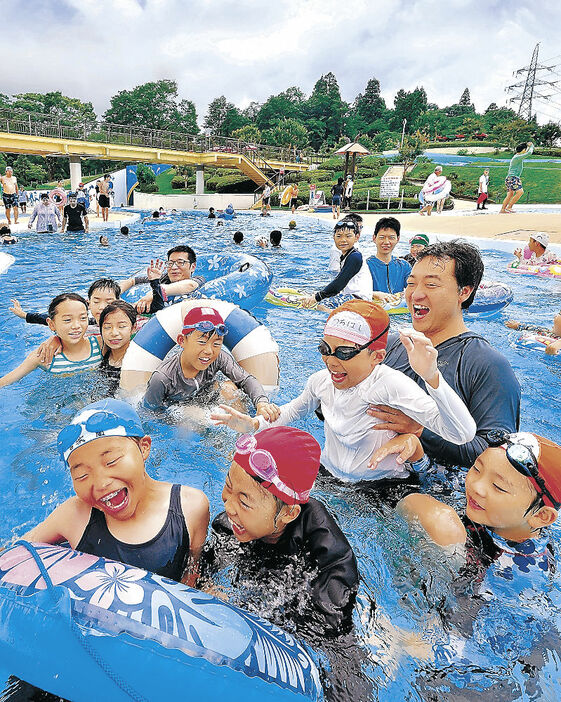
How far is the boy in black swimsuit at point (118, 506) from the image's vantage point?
1910 millimetres

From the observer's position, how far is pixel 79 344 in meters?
4.69

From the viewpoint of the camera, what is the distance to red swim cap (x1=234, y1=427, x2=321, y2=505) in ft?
6.37

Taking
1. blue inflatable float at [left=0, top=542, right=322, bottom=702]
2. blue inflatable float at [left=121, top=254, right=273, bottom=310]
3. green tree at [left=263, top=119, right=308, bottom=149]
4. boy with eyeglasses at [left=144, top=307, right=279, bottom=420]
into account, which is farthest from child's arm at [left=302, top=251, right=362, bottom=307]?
green tree at [left=263, top=119, right=308, bottom=149]

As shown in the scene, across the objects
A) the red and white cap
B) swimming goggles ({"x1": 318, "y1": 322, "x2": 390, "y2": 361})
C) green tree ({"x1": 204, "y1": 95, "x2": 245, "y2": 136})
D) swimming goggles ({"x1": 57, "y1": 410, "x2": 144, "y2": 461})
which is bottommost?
swimming goggles ({"x1": 57, "y1": 410, "x2": 144, "y2": 461})

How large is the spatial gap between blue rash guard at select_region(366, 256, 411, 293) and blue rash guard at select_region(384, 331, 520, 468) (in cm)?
362

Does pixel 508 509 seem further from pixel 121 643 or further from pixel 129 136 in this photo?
pixel 129 136

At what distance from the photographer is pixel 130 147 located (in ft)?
95.6

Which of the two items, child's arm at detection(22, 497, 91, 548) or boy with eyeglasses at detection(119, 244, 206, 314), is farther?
boy with eyeglasses at detection(119, 244, 206, 314)

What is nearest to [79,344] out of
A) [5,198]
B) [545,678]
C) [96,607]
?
[96,607]

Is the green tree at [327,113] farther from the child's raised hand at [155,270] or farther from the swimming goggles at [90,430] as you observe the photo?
the swimming goggles at [90,430]

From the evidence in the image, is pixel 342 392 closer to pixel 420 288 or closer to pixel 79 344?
pixel 420 288

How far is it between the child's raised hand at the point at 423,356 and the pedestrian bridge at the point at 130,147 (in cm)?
2640

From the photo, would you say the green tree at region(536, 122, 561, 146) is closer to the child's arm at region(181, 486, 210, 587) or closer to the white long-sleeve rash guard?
the white long-sleeve rash guard

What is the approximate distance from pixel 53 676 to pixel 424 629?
1.62 metres
